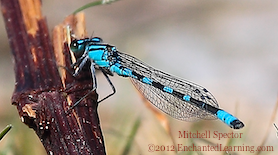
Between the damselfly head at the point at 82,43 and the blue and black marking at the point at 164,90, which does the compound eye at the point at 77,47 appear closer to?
the damselfly head at the point at 82,43

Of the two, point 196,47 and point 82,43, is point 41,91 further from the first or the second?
point 196,47

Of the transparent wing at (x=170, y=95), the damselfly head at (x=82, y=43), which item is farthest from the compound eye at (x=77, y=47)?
the transparent wing at (x=170, y=95)

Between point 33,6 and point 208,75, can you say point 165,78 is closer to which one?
point 33,6

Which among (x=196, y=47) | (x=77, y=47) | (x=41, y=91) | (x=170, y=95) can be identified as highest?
(x=77, y=47)

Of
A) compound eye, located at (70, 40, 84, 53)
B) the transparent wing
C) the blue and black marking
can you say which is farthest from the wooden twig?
the transparent wing

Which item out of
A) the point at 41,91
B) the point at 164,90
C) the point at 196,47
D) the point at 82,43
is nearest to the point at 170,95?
the point at 164,90
